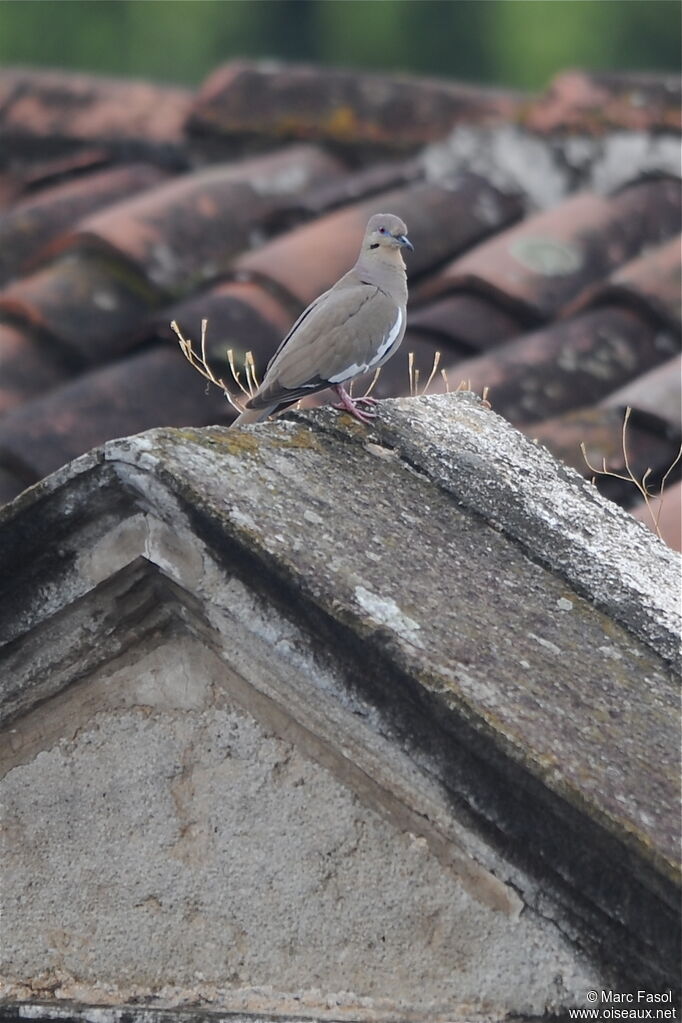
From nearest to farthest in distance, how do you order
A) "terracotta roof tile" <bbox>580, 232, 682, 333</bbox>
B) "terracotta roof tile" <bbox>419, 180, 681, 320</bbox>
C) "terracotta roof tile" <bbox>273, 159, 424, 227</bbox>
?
"terracotta roof tile" <bbox>580, 232, 682, 333</bbox>
"terracotta roof tile" <bbox>419, 180, 681, 320</bbox>
"terracotta roof tile" <bbox>273, 159, 424, 227</bbox>

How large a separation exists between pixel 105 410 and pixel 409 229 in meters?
1.34

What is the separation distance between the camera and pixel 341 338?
331cm

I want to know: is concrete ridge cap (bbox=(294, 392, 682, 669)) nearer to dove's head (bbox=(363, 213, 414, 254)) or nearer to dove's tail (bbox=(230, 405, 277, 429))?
dove's tail (bbox=(230, 405, 277, 429))

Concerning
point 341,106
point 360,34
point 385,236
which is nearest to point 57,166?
point 341,106

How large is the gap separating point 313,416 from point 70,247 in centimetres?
309

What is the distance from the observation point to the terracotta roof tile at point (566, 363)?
4422 mm

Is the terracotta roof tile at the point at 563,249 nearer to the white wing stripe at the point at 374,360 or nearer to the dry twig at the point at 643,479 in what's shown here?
the dry twig at the point at 643,479

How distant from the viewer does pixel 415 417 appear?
8.81 ft

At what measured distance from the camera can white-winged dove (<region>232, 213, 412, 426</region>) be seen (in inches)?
125

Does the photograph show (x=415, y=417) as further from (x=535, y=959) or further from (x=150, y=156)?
(x=150, y=156)

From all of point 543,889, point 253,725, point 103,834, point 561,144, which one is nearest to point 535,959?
point 543,889

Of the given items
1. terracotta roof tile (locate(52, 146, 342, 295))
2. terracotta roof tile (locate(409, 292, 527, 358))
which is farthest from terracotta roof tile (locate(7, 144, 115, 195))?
terracotta roof tile (locate(409, 292, 527, 358))

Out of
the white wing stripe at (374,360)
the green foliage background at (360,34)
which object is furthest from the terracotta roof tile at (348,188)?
the green foliage background at (360,34)

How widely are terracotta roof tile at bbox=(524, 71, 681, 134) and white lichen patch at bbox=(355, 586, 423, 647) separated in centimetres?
423
